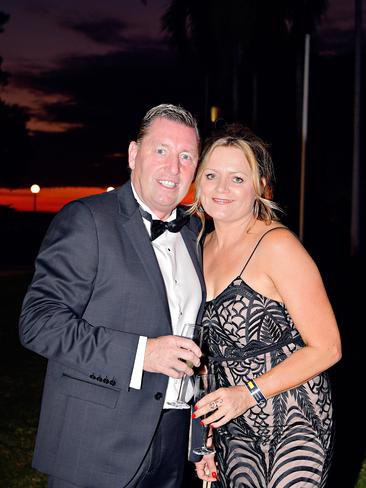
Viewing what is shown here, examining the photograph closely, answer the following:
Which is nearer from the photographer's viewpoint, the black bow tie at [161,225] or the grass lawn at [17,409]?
the black bow tie at [161,225]

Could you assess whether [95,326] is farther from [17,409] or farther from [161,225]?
[17,409]

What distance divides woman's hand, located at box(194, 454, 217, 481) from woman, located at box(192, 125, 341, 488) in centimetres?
8

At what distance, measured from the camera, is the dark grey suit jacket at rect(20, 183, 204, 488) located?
324 centimetres

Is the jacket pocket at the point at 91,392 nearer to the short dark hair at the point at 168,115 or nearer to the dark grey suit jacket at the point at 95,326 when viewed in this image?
the dark grey suit jacket at the point at 95,326

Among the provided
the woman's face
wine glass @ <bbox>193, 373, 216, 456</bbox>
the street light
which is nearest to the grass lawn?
the woman's face

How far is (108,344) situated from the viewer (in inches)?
123

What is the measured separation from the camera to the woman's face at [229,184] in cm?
384

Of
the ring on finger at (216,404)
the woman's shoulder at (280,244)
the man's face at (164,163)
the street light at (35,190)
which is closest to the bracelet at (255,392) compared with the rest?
the ring on finger at (216,404)

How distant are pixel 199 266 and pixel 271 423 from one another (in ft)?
3.12

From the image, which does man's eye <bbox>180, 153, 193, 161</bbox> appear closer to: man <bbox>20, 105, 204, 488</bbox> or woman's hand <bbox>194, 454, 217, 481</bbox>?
man <bbox>20, 105, 204, 488</bbox>

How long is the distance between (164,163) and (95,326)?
104 centimetres

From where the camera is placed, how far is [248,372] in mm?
3543

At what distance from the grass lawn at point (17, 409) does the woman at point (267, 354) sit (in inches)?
133

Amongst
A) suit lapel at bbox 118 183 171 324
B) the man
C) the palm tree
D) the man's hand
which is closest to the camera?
the man's hand
